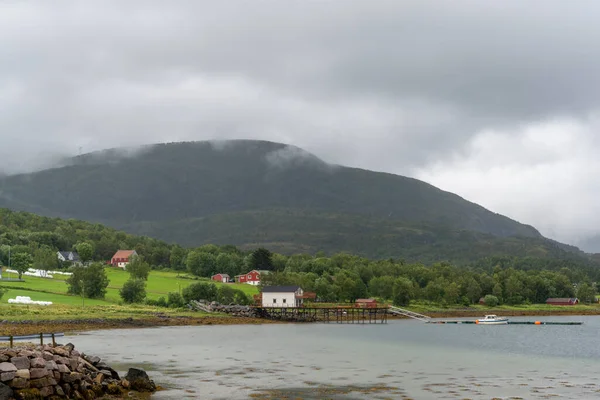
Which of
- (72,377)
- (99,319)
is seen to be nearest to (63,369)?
(72,377)

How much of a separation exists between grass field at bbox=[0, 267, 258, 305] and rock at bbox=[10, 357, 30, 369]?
8360cm

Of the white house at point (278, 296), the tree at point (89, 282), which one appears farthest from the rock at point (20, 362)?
the white house at point (278, 296)

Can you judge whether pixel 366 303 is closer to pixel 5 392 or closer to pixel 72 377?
pixel 72 377

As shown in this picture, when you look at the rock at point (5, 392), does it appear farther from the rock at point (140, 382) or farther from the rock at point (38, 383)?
the rock at point (140, 382)

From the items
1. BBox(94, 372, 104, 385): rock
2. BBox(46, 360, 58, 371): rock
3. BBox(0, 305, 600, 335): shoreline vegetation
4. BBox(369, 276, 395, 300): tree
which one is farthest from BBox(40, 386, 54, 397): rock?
BBox(369, 276, 395, 300): tree

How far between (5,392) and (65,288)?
381 feet

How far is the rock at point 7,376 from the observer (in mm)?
36375

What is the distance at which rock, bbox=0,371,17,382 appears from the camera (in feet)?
119

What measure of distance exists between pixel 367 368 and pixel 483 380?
10.6m

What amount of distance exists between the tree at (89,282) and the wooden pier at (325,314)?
3308cm

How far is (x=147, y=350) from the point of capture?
6775 centimetres

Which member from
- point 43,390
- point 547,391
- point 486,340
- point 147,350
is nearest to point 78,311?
point 147,350

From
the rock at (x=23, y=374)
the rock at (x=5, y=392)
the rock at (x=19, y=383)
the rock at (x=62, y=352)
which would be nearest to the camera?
the rock at (x=5, y=392)

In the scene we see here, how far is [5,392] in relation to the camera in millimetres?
35562
